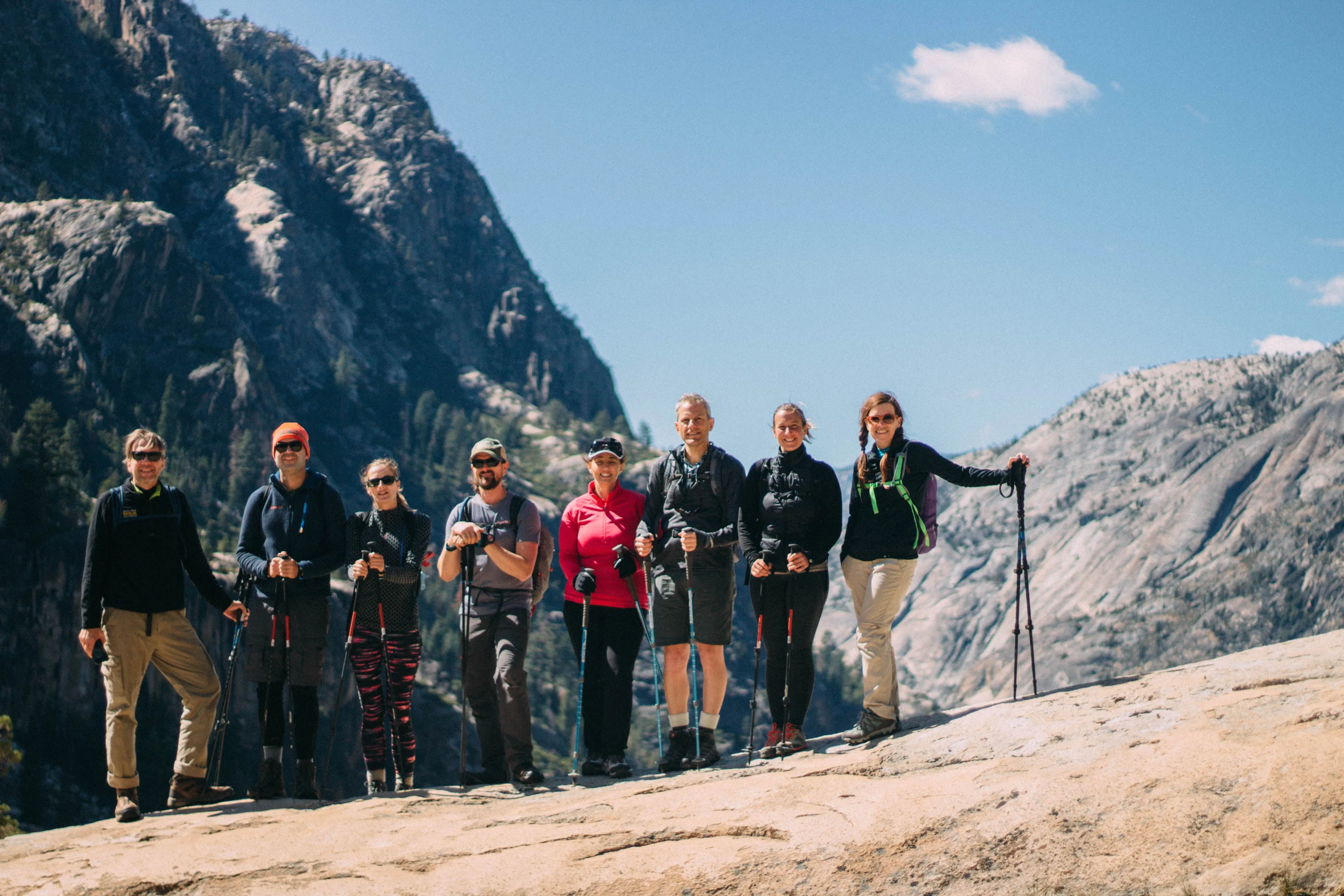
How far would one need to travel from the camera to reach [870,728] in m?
9.13

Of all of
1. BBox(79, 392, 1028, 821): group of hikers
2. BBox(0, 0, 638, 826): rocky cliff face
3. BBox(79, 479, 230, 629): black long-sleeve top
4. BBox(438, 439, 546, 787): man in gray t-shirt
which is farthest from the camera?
BBox(0, 0, 638, 826): rocky cliff face

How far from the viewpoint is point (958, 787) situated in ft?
24.3

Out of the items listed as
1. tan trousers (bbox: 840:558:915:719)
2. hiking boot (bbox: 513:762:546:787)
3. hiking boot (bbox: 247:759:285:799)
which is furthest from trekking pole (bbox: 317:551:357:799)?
tan trousers (bbox: 840:558:915:719)

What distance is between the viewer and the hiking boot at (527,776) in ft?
30.6

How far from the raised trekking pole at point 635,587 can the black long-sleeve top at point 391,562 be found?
5.71ft

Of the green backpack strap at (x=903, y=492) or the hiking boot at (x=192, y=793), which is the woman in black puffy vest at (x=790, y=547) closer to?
the green backpack strap at (x=903, y=492)

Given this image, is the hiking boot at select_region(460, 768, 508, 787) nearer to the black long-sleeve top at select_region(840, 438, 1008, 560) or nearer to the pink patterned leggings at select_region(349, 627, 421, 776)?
the pink patterned leggings at select_region(349, 627, 421, 776)

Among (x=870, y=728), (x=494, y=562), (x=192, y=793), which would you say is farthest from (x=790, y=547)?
(x=192, y=793)

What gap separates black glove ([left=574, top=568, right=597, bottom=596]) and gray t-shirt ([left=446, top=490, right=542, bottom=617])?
0.46 meters

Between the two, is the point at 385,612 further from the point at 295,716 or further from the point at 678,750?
the point at 678,750

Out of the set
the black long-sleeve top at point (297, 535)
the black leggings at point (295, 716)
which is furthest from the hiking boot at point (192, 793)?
the black long-sleeve top at point (297, 535)

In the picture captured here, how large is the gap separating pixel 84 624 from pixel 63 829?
193 cm

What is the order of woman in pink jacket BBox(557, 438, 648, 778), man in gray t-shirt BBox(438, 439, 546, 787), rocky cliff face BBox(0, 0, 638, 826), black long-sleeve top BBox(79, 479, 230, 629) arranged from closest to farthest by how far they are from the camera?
1. black long-sleeve top BBox(79, 479, 230, 629)
2. man in gray t-shirt BBox(438, 439, 546, 787)
3. woman in pink jacket BBox(557, 438, 648, 778)
4. rocky cliff face BBox(0, 0, 638, 826)

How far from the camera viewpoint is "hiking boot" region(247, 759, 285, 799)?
30.8ft
